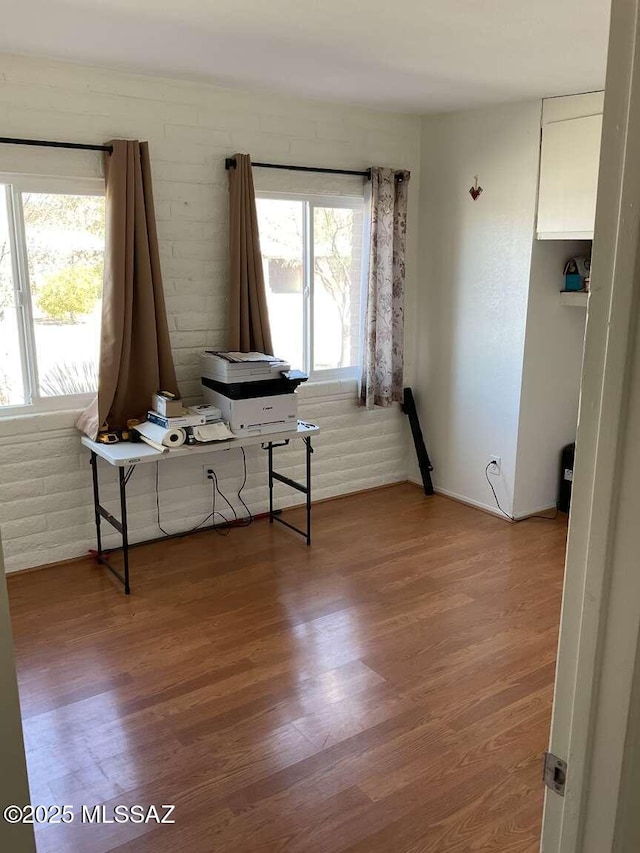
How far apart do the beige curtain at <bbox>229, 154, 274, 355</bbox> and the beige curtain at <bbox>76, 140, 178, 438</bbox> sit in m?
0.44

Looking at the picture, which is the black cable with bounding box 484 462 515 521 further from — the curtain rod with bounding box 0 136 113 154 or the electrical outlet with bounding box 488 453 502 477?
the curtain rod with bounding box 0 136 113 154

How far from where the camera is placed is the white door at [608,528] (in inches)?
29.3

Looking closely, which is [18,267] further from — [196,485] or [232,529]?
[232,529]

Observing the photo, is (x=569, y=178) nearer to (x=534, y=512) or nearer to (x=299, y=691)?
(x=534, y=512)

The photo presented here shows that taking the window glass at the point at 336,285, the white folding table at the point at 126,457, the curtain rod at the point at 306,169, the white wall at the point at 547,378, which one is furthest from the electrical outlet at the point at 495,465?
the curtain rod at the point at 306,169

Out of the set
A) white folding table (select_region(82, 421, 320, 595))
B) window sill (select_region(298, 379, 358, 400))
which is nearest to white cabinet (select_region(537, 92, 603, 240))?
window sill (select_region(298, 379, 358, 400))

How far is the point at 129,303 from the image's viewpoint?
11.7 ft

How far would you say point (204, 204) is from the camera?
3.89m

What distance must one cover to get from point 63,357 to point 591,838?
334cm

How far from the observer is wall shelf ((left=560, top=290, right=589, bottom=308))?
4.20 metres

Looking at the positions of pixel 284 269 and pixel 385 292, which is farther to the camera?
pixel 385 292

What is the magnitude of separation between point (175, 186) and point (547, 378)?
8.15ft

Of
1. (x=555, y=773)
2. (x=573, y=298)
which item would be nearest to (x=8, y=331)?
(x=573, y=298)

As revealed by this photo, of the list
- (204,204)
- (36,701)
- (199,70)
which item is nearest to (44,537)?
(36,701)
